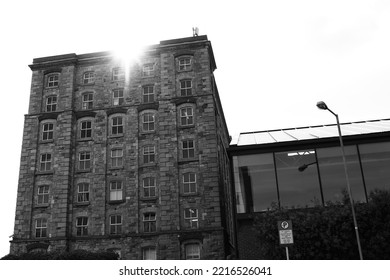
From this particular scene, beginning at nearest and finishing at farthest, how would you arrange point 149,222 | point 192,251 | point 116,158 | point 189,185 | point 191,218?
point 192,251, point 191,218, point 149,222, point 189,185, point 116,158

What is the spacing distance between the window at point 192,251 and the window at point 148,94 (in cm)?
1577

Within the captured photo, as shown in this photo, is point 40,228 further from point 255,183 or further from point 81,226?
point 255,183

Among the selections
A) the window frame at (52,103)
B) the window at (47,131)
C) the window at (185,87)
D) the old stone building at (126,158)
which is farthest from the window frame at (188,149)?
the window frame at (52,103)

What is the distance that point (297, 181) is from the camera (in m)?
29.1

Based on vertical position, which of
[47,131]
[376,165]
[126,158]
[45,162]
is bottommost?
[376,165]

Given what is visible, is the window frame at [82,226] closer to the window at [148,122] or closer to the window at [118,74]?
the window at [148,122]

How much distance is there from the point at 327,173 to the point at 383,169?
3717 millimetres

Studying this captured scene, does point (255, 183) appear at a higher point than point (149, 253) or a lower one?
higher

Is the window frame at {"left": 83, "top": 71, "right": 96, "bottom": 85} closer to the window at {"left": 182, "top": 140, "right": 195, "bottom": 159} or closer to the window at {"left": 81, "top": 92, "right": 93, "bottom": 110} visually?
the window at {"left": 81, "top": 92, "right": 93, "bottom": 110}

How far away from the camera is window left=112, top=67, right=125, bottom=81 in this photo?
153 feet

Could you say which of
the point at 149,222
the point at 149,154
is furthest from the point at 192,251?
the point at 149,154

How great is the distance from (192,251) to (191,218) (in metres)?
3.03

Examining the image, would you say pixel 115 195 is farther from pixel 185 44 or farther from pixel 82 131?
pixel 185 44

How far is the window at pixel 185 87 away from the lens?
44469mm
